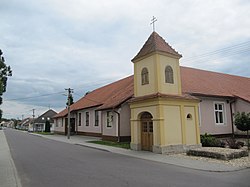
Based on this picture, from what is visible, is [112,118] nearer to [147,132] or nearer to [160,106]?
[147,132]

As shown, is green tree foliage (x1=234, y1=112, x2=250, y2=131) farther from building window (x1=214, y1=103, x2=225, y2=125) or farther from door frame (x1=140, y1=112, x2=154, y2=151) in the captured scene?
door frame (x1=140, y1=112, x2=154, y2=151)

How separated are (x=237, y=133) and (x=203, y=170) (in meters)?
15.3

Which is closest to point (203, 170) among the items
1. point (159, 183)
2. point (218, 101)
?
point (159, 183)

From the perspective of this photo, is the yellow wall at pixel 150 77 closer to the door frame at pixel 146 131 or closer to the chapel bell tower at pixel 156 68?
the chapel bell tower at pixel 156 68

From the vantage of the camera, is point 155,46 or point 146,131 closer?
point 155,46

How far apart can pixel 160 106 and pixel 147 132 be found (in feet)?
7.47

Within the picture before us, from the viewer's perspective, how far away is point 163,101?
A: 49.3ft

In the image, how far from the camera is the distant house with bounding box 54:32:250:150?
51.3 ft

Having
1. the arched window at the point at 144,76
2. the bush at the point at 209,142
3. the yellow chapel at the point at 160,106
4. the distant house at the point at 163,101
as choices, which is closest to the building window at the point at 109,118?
the distant house at the point at 163,101

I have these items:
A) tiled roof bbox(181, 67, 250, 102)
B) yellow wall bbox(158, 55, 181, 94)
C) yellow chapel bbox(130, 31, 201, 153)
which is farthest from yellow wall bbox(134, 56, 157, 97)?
tiled roof bbox(181, 67, 250, 102)

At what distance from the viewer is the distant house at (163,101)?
15.6m

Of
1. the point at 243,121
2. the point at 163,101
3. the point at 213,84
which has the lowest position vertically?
the point at 243,121

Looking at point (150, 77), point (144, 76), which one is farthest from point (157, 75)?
point (144, 76)

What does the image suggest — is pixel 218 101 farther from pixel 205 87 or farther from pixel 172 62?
pixel 172 62
